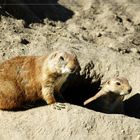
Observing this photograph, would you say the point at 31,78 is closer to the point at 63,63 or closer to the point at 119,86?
the point at 63,63

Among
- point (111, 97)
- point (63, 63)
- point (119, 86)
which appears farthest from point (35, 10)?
point (63, 63)

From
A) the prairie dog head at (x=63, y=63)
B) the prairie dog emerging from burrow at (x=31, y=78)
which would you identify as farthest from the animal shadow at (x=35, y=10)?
the prairie dog head at (x=63, y=63)

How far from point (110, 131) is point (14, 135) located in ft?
3.96

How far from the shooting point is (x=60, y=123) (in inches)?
272

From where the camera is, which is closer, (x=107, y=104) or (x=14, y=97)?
(x=14, y=97)

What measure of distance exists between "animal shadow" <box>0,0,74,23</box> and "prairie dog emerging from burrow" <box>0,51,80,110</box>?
1991 mm

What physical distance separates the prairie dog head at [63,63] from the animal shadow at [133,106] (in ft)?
5.87

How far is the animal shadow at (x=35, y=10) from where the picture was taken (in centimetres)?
955

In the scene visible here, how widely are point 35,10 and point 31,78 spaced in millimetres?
3235

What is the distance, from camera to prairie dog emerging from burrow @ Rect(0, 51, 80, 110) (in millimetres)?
7301

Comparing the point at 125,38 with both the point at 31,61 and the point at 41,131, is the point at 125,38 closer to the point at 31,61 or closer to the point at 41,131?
the point at 31,61

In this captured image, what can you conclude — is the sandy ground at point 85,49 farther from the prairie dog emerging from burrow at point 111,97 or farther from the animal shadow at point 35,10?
the prairie dog emerging from burrow at point 111,97

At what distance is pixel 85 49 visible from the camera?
889 centimetres

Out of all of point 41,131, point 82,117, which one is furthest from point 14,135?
point 82,117
